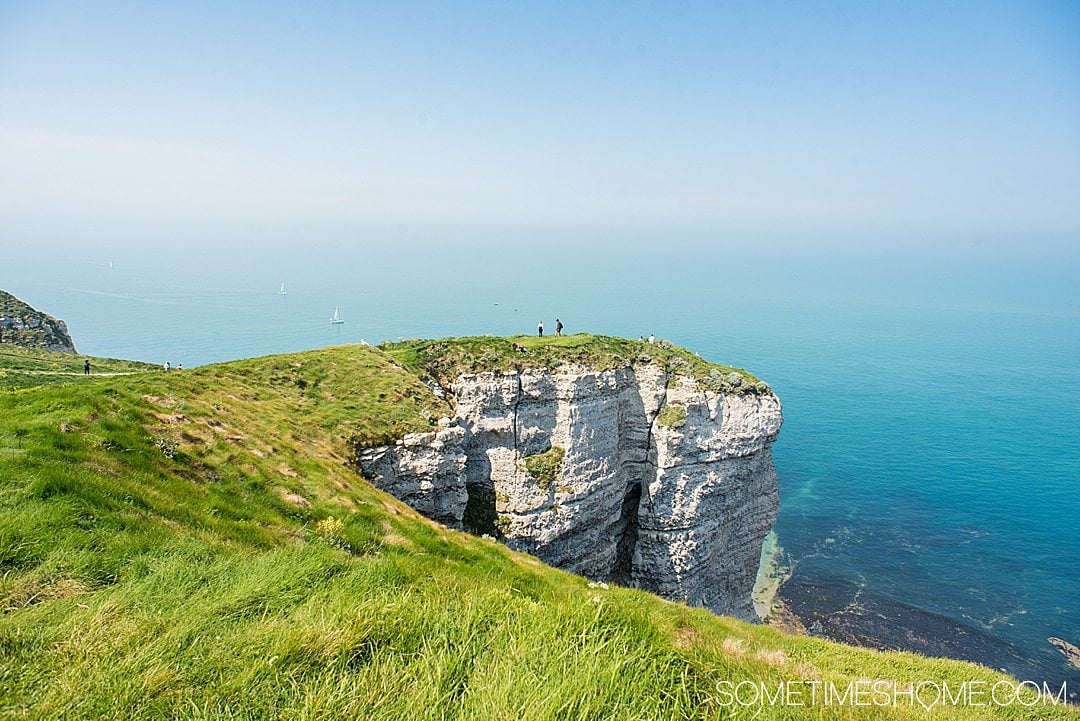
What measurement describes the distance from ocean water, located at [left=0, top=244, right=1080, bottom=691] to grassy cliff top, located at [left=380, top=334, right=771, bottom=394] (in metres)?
23.0

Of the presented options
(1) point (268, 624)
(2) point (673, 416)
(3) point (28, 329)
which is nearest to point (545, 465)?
(2) point (673, 416)

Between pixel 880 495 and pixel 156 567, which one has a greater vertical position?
pixel 156 567

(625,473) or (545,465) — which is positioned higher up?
(545,465)

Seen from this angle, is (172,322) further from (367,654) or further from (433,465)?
(367,654)

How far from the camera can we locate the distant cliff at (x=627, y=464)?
30.2 meters

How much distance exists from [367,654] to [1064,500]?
263 ft

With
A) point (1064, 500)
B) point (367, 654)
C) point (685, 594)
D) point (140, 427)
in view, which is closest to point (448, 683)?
point (367, 654)

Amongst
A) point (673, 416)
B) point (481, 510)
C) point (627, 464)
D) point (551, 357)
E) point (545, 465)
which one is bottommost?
point (481, 510)

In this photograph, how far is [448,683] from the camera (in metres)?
4.75

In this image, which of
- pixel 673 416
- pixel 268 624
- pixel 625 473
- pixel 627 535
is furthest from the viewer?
pixel 627 535

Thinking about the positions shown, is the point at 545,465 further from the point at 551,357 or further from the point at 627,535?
the point at 627,535

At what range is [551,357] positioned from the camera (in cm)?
3169

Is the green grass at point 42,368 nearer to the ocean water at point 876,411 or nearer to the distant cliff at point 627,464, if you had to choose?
the distant cliff at point 627,464

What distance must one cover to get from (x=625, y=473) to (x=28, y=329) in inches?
2003
